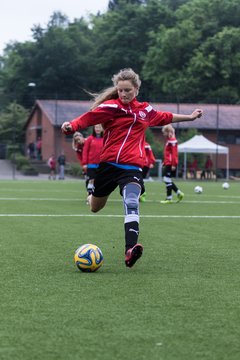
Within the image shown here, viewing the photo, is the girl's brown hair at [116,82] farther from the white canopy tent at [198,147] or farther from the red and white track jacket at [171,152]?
the white canopy tent at [198,147]

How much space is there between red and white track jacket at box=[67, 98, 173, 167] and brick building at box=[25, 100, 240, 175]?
155ft

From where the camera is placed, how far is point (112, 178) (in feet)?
25.5

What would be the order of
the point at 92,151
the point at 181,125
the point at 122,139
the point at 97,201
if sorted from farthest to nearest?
the point at 181,125 < the point at 92,151 < the point at 97,201 < the point at 122,139

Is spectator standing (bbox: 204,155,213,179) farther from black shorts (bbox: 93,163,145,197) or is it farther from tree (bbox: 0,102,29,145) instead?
black shorts (bbox: 93,163,145,197)

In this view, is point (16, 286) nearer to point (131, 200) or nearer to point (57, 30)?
point (131, 200)

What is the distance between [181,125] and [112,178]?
5127cm

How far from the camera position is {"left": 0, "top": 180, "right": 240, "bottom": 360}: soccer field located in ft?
13.8

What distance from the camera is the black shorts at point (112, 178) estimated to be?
7665 millimetres

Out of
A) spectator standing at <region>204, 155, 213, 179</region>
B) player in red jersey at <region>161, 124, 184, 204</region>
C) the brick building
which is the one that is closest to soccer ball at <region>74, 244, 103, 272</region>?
player in red jersey at <region>161, 124, 184, 204</region>

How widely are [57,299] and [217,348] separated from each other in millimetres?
1719

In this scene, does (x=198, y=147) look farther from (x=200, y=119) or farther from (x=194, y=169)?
(x=200, y=119)

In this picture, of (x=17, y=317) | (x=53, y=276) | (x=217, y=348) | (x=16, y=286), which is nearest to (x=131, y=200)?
(x=53, y=276)

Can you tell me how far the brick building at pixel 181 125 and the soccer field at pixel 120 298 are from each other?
→ 45.6 meters

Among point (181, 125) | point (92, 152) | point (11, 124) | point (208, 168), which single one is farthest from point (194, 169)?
point (92, 152)
